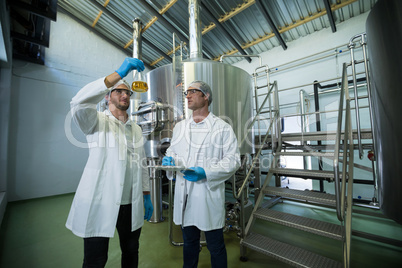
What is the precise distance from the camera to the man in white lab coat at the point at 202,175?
4.28ft

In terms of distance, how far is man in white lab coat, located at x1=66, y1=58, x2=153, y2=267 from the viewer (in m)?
1.07

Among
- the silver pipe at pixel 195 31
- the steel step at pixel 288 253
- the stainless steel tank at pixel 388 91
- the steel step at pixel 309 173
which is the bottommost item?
the steel step at pixel 288 253

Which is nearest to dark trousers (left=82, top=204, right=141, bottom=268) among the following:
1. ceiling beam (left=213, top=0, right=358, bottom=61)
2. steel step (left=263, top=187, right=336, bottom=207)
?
steel step (left=263, top=187, right=336, bottom=207)

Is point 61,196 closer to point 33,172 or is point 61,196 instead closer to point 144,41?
point 33,172

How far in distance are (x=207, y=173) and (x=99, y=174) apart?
0.69m

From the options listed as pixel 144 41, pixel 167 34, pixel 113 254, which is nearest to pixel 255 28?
pixel 167 34

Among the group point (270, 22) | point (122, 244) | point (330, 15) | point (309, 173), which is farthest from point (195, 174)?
point (330, 15)

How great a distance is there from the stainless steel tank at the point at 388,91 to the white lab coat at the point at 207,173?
88cm

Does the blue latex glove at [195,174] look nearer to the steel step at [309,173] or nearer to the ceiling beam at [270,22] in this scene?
the steel step at [309,173]

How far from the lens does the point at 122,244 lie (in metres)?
1.32

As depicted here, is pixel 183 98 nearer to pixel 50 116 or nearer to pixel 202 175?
pixel 202 175

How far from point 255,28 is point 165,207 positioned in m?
4.44

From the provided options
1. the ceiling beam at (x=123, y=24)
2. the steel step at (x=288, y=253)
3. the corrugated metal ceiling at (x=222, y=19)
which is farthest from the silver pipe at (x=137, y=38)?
the steel step at (x=288, y=253)

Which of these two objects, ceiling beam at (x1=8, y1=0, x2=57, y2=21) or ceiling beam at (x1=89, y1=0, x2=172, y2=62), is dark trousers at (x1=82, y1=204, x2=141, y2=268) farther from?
ceiling beam at (x1=89, y1=0, x2=172, y2=62)
